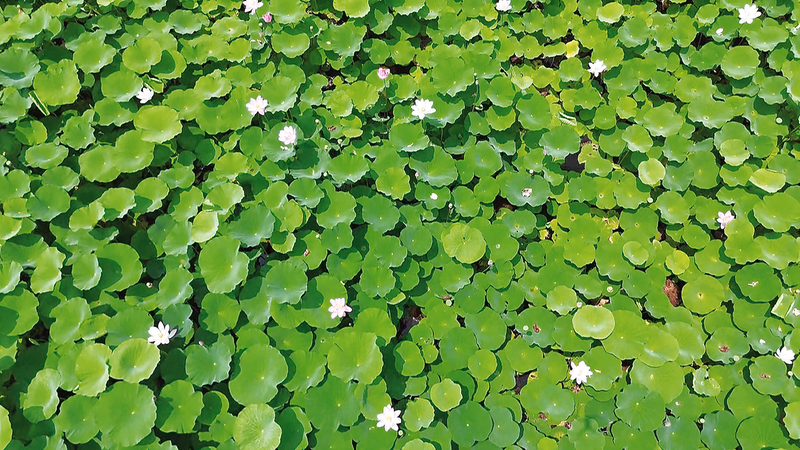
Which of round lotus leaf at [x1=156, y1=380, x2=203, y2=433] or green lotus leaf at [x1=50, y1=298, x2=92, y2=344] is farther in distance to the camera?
green lotus leaf at [x1=50, y1=298, x2=92, y2=344]

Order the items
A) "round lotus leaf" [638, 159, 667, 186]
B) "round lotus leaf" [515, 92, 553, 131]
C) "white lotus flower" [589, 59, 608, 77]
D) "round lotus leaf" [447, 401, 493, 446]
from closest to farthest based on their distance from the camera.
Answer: "round lotus leaf" [447, 401, 493, 446]
"round lotus leaf" [638, 159, 667, 186]
"round lotus leaf" [515, 92, 553, 131]
"white lotus flower" [589, 59, 608, 77]

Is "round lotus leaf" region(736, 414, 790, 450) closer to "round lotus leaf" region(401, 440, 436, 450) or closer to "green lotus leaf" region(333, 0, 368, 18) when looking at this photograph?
"round lotus leaf" region(401, 440, 436, 450)

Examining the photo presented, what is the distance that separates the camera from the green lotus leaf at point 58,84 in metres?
2.71

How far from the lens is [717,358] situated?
232 centimetres

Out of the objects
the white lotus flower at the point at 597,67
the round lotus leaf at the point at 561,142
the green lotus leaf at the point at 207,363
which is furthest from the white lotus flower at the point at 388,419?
the white lotus flower at the point at 597,67

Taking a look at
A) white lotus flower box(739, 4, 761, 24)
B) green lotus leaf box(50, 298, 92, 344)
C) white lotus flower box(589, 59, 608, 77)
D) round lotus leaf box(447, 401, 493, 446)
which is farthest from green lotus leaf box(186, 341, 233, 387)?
white lotus flower box(739, 4, 761, 24)

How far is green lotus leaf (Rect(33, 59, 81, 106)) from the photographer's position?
2709 millimetres

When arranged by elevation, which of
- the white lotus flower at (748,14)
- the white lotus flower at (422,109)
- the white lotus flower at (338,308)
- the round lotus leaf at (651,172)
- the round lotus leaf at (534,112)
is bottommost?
the white lotus flower at (338,308)

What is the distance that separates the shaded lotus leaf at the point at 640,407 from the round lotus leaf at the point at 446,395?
0.72 meters

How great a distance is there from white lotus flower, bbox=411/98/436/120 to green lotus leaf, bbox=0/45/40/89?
6.89ft

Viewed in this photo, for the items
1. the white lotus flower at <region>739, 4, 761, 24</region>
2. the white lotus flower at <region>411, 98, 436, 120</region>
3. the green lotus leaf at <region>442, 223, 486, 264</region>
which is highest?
the white lotus flower at <region>739, 4, 761, 24</region>

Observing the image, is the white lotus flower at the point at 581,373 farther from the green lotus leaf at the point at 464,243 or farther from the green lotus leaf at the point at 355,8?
the green lotus leaf at the point at 355,8

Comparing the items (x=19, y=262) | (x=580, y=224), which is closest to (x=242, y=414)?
(x=19, y=262)

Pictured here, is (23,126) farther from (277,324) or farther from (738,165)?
(738,165)
